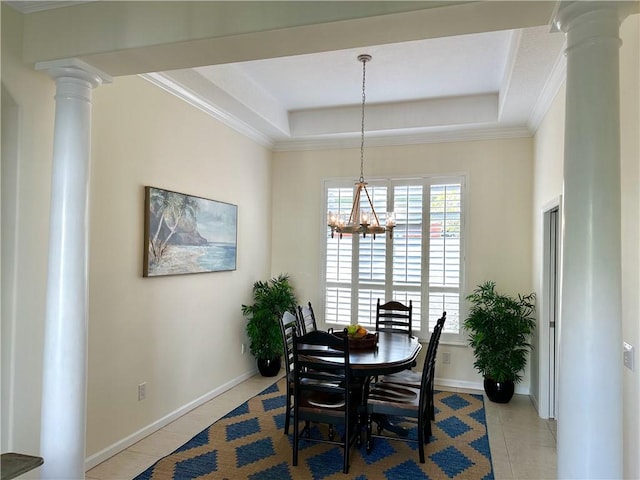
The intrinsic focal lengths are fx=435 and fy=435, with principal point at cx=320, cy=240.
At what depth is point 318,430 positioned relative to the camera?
373 cm

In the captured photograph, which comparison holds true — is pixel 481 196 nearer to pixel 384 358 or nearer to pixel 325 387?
pixel 384 358

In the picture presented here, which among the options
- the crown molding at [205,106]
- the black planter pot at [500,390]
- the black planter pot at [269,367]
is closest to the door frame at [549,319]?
the black planter pot at [500,390]

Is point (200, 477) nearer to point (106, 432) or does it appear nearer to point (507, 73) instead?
point (106, 432)

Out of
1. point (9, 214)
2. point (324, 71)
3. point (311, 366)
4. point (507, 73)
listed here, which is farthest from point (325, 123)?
point (9, 214)

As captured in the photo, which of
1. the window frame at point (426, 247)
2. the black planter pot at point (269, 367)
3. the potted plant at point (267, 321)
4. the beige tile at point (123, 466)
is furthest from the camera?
the black planter pot at point (269, 367)

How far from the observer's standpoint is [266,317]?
4945 millimetres

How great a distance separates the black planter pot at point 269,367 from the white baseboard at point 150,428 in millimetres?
321

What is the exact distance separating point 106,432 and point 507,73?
4290 millimetres

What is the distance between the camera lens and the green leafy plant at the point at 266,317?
4.94m

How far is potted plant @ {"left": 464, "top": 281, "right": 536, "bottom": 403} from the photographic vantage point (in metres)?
4.35

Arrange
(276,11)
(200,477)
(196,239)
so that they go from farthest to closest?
1. (196,239)
2. (200,477)
3. (276,11)

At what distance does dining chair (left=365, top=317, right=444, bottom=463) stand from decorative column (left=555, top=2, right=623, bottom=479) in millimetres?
1462

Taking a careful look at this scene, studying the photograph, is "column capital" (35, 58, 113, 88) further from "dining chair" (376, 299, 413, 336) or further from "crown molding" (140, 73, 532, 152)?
"dining chair" (376, 299, 413, 336)

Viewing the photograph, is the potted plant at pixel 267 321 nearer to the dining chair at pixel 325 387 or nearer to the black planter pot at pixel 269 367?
the black planter pot at pixel 269 367
